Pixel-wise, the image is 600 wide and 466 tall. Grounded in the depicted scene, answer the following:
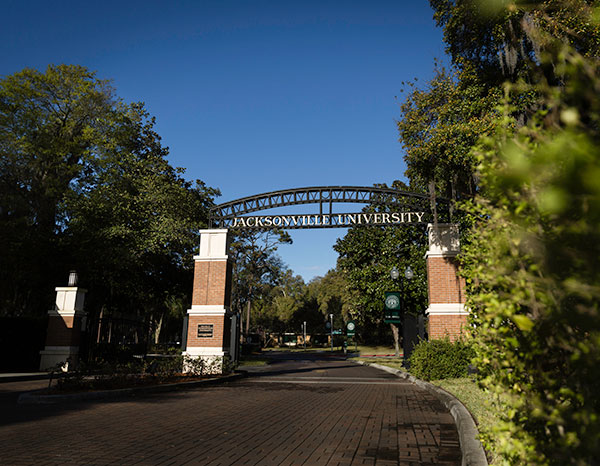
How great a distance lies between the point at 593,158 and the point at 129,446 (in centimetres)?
609

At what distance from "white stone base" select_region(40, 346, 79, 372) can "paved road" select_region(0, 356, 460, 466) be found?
6545 mm

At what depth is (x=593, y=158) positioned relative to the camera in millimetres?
1412

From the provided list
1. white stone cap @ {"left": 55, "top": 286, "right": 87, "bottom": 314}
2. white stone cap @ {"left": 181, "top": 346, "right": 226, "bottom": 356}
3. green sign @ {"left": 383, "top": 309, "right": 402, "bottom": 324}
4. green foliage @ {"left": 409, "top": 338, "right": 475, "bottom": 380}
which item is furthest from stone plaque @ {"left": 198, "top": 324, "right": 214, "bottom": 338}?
green foliage @ {"left": 409, "top": 338, "right": 475, "bottom": 380}

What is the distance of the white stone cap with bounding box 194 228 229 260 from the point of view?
18109 millimetres

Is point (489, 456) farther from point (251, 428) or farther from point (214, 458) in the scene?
point (251, 428)

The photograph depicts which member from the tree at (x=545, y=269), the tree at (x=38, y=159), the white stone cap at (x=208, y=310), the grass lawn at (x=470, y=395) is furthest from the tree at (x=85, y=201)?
the tree at (x=545, y=269)

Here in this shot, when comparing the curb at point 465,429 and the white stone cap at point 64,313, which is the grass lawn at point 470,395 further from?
the white stone cap at point 64,313

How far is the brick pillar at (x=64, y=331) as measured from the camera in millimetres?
17406

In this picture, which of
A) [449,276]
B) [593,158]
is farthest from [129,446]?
[449,276]

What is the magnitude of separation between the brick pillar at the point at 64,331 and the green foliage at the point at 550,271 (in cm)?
1784

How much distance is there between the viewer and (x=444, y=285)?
1616 centimetres

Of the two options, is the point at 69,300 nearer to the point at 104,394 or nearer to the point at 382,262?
the point at 104,394

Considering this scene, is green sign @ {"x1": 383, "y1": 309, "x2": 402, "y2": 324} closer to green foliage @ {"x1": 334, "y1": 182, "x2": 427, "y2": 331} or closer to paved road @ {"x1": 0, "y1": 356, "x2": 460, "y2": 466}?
green foliage @ {"x1": 334, "y1": 182, "x2": 427, "y2": 331}

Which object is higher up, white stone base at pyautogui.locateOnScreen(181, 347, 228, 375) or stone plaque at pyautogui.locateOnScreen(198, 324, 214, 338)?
stone plaque at pyautogui.locateOnScreen(198, 324, 214, 338)
